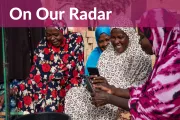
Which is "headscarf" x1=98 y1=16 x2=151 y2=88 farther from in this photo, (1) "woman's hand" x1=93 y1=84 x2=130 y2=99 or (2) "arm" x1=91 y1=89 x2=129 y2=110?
(2) "arm" x1=91 y1=89 x2=129 y2=110

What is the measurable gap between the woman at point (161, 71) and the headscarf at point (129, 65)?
678 mm

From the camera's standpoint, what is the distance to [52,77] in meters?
3.37

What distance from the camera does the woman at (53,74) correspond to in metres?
3.36

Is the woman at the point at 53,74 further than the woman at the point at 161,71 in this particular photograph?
Yes

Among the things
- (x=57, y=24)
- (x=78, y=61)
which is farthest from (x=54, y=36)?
(x=78, y=61)

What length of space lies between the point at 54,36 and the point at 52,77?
1.30 feet

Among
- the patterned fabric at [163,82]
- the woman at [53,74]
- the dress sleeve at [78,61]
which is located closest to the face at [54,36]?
the woman at [53,74]

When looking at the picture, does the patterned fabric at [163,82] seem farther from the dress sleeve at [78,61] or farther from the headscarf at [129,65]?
the dress sleeve at [78,61]

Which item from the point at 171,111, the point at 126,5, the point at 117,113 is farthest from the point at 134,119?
the point at 126,5

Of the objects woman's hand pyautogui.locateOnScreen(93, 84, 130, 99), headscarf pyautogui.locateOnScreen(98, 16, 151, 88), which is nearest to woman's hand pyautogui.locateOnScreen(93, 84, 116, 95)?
woman's hand pyautogui.locateOnScreen(93, 84, 130, 99)

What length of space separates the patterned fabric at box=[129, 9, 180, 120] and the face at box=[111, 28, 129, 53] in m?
0.82

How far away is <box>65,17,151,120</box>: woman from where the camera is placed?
103 inches

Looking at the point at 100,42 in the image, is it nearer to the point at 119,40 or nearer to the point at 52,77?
the point at 52,77

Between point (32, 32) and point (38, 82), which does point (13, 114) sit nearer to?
point (38, 82)
